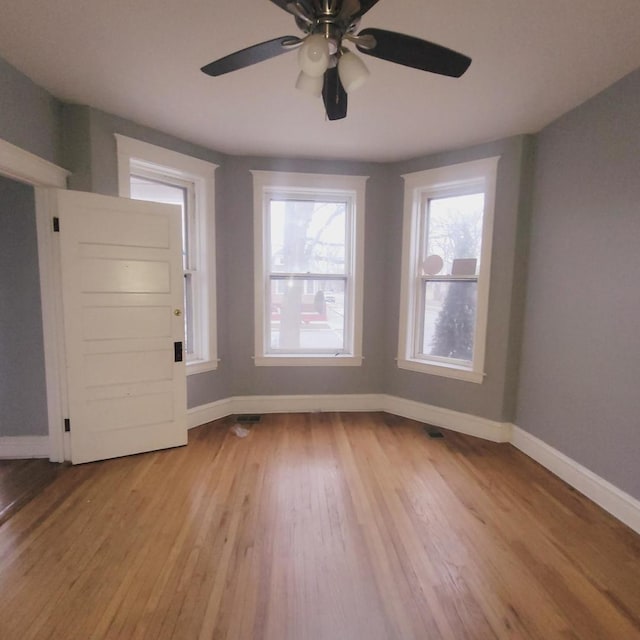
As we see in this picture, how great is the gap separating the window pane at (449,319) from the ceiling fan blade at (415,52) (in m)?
A: 2.03

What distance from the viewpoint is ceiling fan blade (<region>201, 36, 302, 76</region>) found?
129cm

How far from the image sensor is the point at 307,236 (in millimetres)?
3439

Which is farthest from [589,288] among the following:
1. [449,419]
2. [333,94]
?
[333,94]

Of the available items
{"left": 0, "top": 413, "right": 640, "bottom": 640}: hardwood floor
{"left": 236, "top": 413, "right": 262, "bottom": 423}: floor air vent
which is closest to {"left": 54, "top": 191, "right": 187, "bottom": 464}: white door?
{"left": 0, "top": 413, "right": 640, "bottom": 640}: hardwood floor

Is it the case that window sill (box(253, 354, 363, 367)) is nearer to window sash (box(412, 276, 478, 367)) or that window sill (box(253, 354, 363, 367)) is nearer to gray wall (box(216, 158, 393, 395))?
gray wall (box(216, 158, 393, 395))

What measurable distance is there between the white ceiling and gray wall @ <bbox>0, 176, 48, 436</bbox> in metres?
→ 0.84

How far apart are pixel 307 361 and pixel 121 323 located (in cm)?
171

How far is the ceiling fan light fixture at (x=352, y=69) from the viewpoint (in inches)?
51.5

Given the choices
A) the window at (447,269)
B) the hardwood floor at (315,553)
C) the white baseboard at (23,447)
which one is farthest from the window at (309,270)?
the white baseboard at (23,447)

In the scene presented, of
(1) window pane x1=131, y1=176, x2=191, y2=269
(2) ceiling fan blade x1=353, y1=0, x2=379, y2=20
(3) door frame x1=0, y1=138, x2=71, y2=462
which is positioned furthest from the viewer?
(1) window pane x1=131, y1=176, x2=191, y2=269

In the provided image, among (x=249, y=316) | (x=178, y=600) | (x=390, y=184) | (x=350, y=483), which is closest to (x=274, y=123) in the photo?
(x=390, y=184)

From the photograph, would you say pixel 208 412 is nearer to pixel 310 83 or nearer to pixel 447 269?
pixel 447 269

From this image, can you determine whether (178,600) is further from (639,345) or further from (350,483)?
(639,345)

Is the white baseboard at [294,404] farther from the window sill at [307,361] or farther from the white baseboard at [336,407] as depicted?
the window sill at [307,361]
